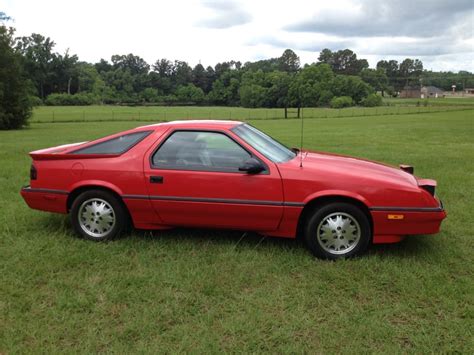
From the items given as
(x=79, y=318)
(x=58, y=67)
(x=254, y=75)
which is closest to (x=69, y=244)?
(x=79, y=318)

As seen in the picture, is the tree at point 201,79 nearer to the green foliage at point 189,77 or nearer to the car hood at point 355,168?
the green foliage at point 189,77

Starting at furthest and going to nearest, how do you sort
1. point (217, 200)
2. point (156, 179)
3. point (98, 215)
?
point (98, 215) → point (156, 179) → point (217, 200)

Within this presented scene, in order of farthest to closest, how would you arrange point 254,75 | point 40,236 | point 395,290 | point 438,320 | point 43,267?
point 254,75 → point 40,236 → point 43,267 → point 395,290 → point 438,320

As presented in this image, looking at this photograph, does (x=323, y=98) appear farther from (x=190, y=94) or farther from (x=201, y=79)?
(x=201, y=79)

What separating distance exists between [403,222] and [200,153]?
2.19 metres

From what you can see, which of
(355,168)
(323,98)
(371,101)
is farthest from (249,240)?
(371,101)

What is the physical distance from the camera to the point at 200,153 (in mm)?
4902

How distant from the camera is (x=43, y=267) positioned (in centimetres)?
442

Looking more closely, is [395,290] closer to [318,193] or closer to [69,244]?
[318,193]

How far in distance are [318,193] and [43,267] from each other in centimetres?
278

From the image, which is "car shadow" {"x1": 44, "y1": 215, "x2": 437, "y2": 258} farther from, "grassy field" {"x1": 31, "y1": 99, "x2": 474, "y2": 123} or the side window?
"grassy field" {"x1": 31, "y1": 99, "x2": 474, "y2": 123}

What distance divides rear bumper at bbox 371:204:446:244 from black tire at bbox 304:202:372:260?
0.36 feet

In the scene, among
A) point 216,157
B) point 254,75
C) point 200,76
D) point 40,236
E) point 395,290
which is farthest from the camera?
point 200,76

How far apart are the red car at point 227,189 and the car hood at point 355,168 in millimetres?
13
